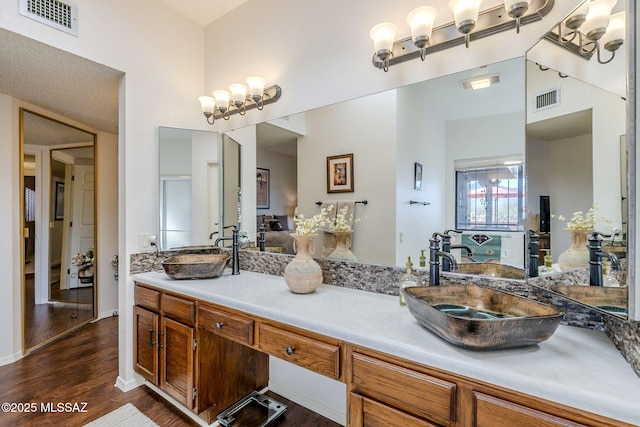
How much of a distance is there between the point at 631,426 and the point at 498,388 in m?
0.26

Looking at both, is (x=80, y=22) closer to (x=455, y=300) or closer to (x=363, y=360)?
(x=363, y=360)

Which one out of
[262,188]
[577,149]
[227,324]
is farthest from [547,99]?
[227,324]

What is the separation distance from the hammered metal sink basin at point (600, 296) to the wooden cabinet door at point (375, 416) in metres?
0.64

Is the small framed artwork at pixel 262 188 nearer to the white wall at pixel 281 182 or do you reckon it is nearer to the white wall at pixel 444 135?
the white wall at pixel 281 182

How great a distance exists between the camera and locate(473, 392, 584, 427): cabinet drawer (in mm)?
736

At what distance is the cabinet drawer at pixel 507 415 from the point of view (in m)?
0.74

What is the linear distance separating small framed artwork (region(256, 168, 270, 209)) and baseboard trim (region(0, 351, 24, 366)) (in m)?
2.54

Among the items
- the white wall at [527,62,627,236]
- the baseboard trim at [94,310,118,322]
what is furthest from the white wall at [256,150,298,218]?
the baseboard trim at [94,310,118,322]

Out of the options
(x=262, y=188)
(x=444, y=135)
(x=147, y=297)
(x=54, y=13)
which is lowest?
(x=147, y=297)

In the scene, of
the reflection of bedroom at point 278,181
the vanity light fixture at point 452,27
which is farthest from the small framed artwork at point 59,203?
the vanity light fixture at point 452,27

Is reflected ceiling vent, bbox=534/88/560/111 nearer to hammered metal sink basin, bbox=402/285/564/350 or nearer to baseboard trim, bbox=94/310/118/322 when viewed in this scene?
hammered metal sink basin, bbox=402/285/564/350

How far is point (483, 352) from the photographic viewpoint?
35.2 inches

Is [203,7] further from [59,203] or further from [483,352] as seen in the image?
[483,352]

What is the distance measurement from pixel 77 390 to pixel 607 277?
3136mm
